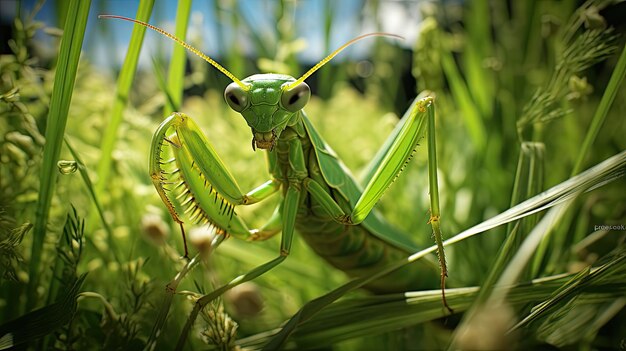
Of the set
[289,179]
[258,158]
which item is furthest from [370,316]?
[258,158]

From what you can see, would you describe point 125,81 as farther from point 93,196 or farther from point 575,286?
point 575,286

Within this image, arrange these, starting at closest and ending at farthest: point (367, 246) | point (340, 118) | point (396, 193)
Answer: point (367, 246) < point (396, 193) < point (340, 118)

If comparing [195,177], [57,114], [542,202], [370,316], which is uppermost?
[57,114]

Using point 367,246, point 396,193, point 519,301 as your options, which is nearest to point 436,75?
point 396,193

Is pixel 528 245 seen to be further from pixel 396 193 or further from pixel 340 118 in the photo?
pixel 340 118

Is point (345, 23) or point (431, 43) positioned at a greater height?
point (345, 23)

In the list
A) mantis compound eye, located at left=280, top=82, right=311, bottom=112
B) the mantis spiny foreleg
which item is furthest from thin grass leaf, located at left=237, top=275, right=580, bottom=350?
mantis compound eye, located at left=280, top=82, right=311, bottom=112

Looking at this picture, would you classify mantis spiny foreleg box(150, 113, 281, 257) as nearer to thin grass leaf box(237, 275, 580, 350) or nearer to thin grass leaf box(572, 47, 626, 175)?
thin grass leaf box(237, 275, 580, 350)
